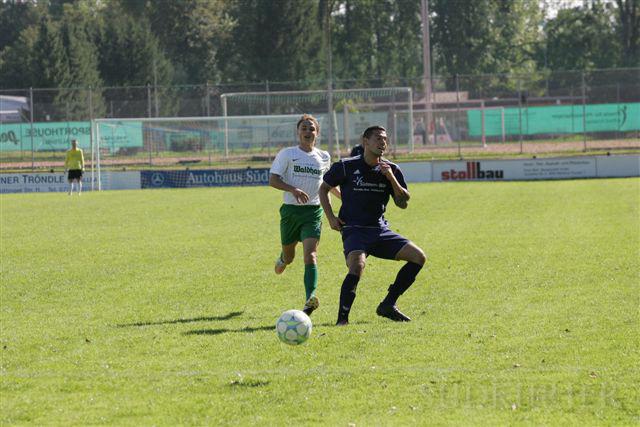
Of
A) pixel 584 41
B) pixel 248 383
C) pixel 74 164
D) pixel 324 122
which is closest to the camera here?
pixel 248 383

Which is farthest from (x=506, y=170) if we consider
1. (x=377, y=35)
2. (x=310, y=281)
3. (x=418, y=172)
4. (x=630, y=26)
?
(x=377, y=35)

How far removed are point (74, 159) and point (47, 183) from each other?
15.1ft

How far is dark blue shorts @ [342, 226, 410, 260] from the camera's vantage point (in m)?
9.49

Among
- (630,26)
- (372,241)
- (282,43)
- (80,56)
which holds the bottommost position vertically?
(372,241)

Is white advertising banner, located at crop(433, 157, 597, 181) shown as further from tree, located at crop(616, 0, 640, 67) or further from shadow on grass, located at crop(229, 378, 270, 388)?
tree, located at crop(616, 0, 640, 67)

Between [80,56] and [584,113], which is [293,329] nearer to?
[584,113]

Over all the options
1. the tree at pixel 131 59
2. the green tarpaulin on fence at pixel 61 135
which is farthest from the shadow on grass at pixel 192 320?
the tree at pixel 131 59

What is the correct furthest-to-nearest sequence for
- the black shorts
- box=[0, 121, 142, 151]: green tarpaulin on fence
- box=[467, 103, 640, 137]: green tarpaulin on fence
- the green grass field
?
1. box=[467, 103, 640, 137]: green tarpaulin on fence
2. box=[0, 121, 142, 151]: green tarpaulin on fence
3. the black shorts
4. the green grass field

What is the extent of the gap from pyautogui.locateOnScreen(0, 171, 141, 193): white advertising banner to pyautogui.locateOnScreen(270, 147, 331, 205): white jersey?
1104 inches

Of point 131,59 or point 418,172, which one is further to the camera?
point 131,59

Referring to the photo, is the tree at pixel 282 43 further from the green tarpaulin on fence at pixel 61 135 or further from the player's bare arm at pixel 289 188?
the player's bare arm at pixel 289 188

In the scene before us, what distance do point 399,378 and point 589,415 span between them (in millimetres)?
1443

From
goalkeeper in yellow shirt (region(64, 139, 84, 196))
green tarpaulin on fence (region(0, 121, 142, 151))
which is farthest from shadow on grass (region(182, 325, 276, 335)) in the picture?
green tarpaulin on fence (region(0, 121, 142, 151))

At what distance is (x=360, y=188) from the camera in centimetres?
951
